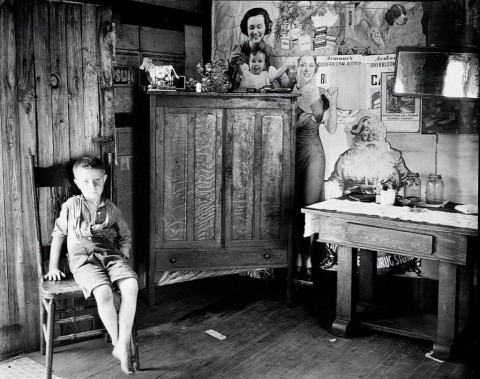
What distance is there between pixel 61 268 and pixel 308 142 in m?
2.45

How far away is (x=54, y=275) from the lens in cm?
378

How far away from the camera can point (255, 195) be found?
201 inches

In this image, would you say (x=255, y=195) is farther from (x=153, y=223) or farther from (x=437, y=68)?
(x=437, y=68)

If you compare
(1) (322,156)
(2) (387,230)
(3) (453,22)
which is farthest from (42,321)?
(3) (453,22)

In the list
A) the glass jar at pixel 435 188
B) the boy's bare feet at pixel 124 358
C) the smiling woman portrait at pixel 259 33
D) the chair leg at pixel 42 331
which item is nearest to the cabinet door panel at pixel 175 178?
the smiling woman portrait at pixel 259 33

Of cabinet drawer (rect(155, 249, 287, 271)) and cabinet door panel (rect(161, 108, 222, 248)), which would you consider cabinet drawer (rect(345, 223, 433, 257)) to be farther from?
cabinet door panel (rect(161, 108, 222, 248))

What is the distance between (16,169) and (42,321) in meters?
1.02

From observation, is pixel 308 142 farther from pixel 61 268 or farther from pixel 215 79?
pixel 61 268

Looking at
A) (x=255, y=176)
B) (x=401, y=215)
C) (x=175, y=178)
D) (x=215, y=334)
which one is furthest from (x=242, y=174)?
(x=401, y=215)

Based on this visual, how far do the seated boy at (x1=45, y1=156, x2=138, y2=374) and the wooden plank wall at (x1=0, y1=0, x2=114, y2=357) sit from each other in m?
0.25

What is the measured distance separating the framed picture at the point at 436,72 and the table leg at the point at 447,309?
144 cm

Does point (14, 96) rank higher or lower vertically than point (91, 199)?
higher

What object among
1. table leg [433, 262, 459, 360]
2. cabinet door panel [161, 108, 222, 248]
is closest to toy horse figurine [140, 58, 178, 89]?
cabinet door panel [161, 108, 222, 248]

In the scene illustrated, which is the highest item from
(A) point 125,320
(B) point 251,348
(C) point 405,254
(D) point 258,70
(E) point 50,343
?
(D) point 258,70
